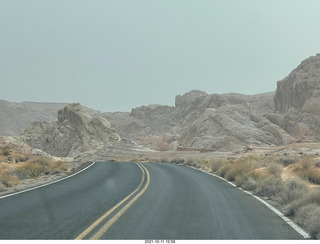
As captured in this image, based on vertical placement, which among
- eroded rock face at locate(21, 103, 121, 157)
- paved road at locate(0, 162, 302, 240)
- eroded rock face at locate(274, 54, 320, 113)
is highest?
eroded rock face at locate(274, 54, 320, 113)

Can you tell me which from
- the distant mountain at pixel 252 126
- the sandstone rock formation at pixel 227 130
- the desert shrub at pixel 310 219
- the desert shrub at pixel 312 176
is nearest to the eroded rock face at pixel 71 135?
the distant mountain at pixel 252 126

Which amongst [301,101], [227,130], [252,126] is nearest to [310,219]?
[227,130]

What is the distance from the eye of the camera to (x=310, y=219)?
7430 millimetres

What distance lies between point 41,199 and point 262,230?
23.0 feet

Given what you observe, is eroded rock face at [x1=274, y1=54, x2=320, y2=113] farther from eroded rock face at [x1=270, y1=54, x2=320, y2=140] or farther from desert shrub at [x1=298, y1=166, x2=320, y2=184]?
desert shrub at [x1=298, y1=166, x2=320, y2=184]

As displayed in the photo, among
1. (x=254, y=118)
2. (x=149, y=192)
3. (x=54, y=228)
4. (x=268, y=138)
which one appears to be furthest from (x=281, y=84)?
(x=54, y=228)

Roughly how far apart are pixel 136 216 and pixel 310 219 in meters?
3.98

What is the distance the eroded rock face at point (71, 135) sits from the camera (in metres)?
84.8

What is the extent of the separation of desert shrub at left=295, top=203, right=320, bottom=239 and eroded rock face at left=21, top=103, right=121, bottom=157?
76.2 metres

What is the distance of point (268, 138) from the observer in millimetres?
73938

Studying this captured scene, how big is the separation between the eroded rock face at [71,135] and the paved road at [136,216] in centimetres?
7215

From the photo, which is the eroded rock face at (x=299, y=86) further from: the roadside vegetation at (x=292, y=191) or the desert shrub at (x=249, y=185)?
the desert shrub at (x=249, y=185)

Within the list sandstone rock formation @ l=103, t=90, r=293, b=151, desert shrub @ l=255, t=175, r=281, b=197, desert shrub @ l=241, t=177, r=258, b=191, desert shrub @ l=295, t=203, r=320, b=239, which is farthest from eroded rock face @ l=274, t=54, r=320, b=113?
desert shrub @ l=295, t=203, r=320, b=239

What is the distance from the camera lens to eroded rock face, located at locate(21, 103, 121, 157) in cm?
8481
